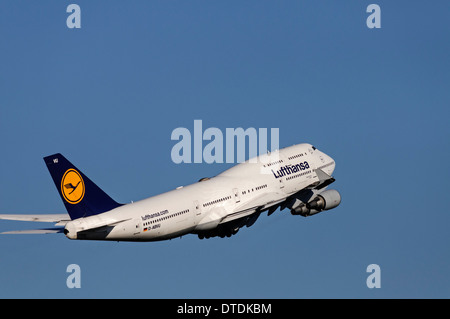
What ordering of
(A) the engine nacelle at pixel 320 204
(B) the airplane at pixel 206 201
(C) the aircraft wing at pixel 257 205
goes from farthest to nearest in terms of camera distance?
(A) the engine nacelle at pixel 320 204 < (C) the aircraft wing at pixel 257 205 < (B) the airplane at pixel 206 201

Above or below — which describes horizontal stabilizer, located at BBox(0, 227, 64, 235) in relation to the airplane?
below

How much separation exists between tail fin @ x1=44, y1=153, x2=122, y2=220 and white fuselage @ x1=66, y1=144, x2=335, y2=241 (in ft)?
2.74

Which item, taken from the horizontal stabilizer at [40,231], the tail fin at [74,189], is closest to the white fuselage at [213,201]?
the tail fin at [74,189]

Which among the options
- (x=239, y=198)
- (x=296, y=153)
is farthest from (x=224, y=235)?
(x=296, y=153)

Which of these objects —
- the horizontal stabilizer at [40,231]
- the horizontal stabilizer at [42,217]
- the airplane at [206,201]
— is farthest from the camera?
the horizontal stabilizer at [42,217]

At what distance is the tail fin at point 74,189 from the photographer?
92.2m

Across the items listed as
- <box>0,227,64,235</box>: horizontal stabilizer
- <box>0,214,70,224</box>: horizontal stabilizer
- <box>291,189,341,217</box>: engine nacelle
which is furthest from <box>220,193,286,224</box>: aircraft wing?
<box>0,227,64,235</box>: horizontal stabilizer

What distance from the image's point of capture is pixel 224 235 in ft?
343

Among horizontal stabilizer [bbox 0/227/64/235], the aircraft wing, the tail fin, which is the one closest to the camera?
the tail fin

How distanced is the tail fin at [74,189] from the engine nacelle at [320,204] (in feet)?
65.7

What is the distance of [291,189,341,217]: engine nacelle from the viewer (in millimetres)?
106062

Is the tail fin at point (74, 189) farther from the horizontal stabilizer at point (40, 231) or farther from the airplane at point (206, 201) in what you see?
the horizontal stabilizer at point (40, 231)

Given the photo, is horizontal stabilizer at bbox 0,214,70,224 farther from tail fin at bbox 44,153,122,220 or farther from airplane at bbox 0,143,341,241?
tail fin at bbox 44,153,122,220

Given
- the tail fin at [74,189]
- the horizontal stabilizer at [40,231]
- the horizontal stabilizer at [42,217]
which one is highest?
the tail fin at [74,189]
